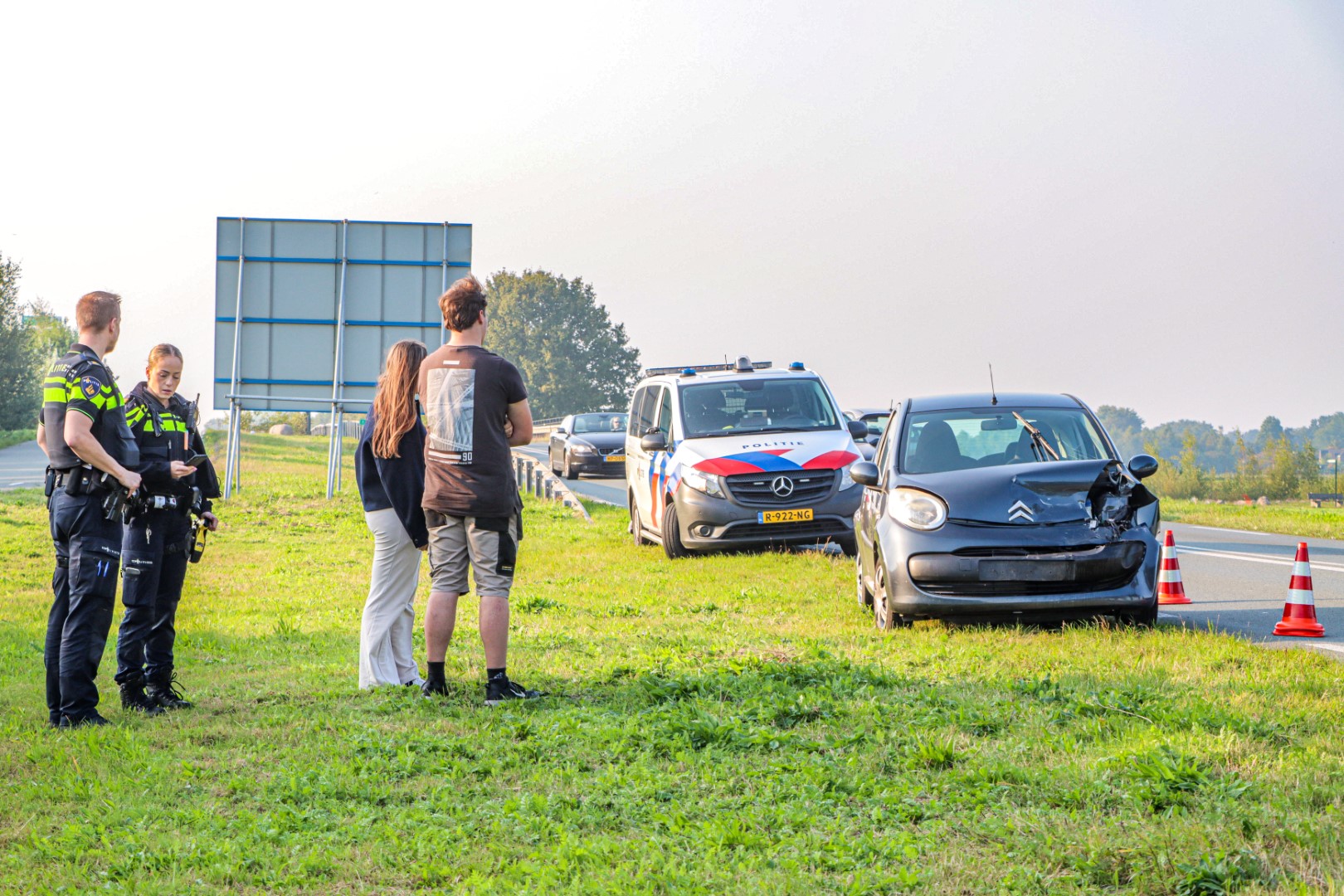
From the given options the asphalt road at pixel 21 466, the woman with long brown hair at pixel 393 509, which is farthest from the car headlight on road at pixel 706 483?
the asphalt road at pixel 21 466

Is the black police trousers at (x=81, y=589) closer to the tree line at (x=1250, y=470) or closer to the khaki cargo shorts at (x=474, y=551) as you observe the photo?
the khaki cargo shorts at (x=474, y=551)

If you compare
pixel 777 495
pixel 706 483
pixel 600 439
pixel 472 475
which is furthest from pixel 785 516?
pixel 600 439

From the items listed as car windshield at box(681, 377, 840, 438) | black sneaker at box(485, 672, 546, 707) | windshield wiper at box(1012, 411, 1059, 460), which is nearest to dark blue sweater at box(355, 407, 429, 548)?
black sneaker at box(485, 672, 546, 707)

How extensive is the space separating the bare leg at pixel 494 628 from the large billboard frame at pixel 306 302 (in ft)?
56.2

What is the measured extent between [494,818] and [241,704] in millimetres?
2773

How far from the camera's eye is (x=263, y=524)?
1953 centimetres

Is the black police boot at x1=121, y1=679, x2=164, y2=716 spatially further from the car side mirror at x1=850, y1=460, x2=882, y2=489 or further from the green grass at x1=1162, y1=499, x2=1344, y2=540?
the green grass at x1=1162, y1=499, x2=1344, y2=540

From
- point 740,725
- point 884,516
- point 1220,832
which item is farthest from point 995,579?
point 1220,832

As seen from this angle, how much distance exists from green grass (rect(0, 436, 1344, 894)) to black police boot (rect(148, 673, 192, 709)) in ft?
0.70

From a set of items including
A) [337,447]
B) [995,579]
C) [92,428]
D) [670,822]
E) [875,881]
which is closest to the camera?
[875,881]

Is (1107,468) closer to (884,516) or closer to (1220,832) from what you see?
(884,516)

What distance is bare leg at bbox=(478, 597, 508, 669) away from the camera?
6.46 m

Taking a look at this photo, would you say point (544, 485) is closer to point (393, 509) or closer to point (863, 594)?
point (863, 594)

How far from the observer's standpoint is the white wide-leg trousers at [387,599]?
6980mm
